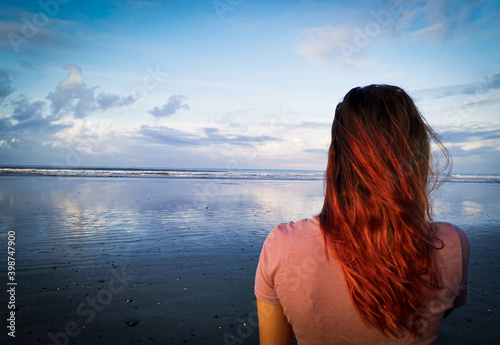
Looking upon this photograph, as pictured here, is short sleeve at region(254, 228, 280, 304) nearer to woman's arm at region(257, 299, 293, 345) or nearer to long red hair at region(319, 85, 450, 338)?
woman's arm at region(257, 299, 293, 345)

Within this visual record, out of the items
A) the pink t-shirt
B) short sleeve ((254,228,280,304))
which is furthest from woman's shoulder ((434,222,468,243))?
short sleeve ((254,228,280,304))

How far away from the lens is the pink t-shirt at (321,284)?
1.10 meters

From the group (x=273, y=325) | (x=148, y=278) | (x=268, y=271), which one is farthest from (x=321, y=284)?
(x=148, y=278)

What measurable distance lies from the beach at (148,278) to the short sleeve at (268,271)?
2.88m

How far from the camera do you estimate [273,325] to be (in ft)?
4.23

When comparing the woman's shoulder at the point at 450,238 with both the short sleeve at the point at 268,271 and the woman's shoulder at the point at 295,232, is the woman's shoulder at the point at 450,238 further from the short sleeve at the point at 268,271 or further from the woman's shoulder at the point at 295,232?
the short sleeve at the point at 268,271

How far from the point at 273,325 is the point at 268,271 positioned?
344 mm

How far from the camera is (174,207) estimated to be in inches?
495

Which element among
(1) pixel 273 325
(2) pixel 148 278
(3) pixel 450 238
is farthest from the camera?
(2) pixel 148 278

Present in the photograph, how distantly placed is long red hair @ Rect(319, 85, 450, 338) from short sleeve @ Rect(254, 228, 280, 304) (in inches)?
9.0

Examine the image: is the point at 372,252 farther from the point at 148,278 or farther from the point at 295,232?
the point at 148,278

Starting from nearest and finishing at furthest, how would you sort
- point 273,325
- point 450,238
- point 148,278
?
point 450,238 → point 273,325 → point 148,278

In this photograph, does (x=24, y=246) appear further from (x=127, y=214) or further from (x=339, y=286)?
(x=339, y=286)

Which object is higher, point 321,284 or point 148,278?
point 321,284
